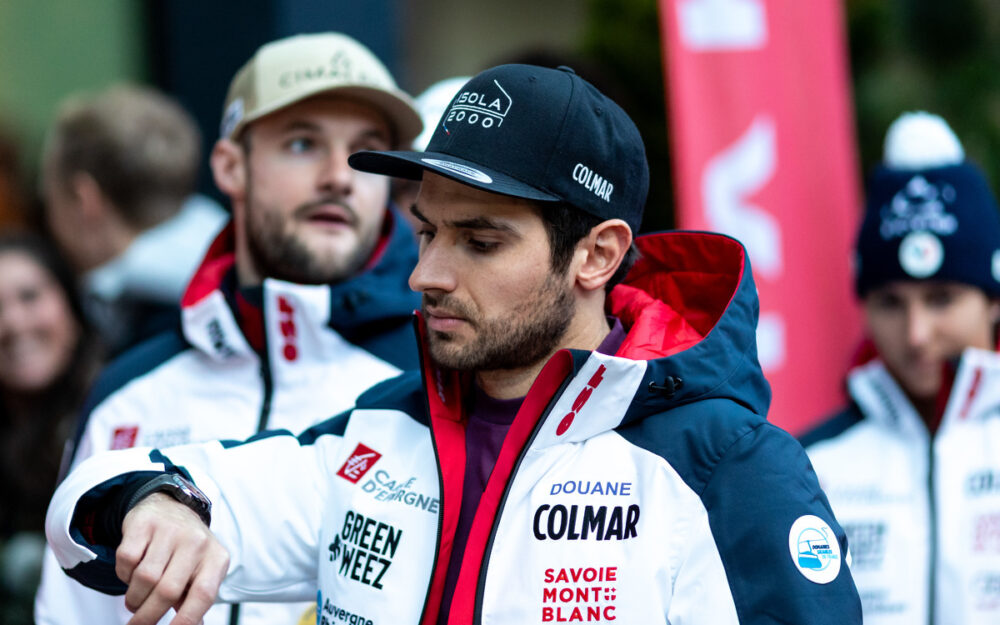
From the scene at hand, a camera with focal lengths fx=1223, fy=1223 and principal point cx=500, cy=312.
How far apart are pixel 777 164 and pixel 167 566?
3.15 metres

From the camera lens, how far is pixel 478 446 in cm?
236

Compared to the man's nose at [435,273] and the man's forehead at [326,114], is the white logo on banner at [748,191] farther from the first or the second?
the man's nose at [435,273]

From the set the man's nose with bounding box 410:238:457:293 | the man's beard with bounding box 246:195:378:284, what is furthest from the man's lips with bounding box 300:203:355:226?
the man's nose with bounding box 410:238:457:293

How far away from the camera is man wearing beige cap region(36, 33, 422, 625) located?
10.2ft

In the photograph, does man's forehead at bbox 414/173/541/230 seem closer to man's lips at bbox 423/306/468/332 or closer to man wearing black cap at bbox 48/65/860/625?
man wearing black cap at bbox 48/65/860/625

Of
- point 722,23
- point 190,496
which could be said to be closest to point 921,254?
point 722,23

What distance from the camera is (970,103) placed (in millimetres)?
9141

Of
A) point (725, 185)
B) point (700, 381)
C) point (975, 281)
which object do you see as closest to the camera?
point (700, 381)

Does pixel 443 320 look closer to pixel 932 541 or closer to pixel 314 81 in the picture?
pixel 314 81

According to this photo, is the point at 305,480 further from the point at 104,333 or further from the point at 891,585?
the point at 104,333

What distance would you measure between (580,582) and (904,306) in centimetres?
219

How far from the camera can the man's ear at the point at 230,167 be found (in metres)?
3.52

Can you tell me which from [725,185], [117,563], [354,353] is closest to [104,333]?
A: [354,353]

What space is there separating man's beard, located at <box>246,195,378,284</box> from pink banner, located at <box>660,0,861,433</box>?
152cm
